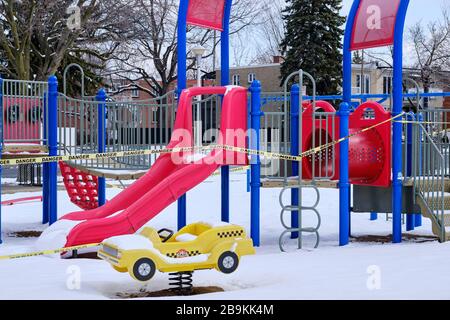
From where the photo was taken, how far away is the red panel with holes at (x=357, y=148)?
10070mm

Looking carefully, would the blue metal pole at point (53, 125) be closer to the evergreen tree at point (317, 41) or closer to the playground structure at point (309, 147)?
the playground structure at point (309, 147)

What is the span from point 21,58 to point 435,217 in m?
20.7

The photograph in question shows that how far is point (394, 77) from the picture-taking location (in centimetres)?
995

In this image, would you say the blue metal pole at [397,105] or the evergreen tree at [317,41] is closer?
the blue metal pole at [397,105]

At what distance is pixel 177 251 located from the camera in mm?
6777

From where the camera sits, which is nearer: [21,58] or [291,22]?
[21,58]

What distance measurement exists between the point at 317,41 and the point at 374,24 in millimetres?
37319

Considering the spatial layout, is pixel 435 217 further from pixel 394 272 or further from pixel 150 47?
pixel 150 47

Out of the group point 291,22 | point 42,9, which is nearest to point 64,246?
point 42,9

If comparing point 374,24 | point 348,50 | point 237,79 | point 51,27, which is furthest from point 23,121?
point 237,79

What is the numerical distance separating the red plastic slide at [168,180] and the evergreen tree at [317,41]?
1469 inches

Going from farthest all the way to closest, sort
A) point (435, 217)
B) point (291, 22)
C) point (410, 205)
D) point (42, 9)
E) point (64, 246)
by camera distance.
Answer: point (291, 22) < point (42, 9) < point (410, 205) < point (435, 217) < point (64, 246)

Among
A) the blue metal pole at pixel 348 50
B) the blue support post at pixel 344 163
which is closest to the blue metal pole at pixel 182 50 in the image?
the blue support post at pixel 344 163

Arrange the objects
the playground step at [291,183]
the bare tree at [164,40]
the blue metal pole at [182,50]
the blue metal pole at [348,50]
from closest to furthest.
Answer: the playground step at [291,183] → the blue metal pole at [182,50] → the blue metal pole at [348,50] → the bare tree at [164,40]
